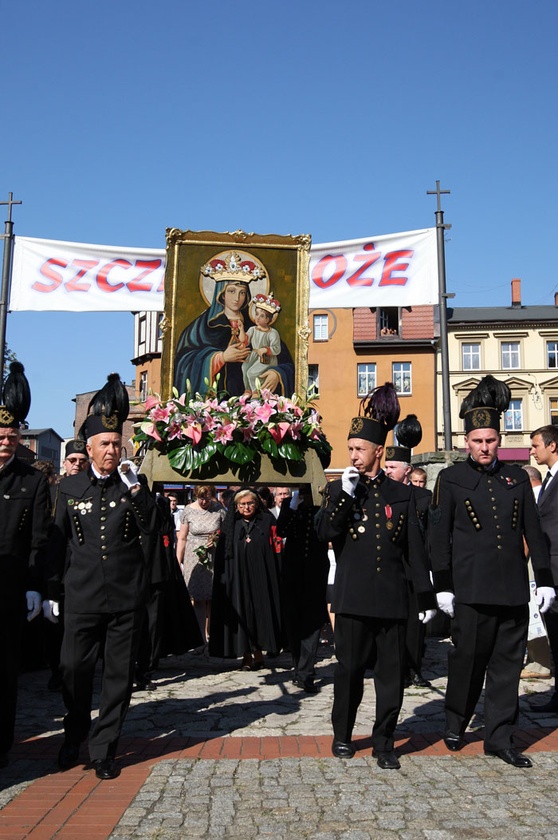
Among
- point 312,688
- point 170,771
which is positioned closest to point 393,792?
point 170,771

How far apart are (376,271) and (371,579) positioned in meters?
6.52

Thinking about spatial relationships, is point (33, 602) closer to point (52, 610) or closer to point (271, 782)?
point (52, 610)

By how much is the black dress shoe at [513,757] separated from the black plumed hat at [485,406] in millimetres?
2026

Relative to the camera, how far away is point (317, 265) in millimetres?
10859

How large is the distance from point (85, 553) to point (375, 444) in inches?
77.9

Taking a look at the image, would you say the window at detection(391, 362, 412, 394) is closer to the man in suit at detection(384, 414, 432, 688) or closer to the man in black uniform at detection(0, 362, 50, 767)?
the man in suit at detection(384, 414, 432, 688)

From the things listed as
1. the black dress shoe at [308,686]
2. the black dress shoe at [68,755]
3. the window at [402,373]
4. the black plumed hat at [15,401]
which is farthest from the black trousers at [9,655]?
the window at [402,373]

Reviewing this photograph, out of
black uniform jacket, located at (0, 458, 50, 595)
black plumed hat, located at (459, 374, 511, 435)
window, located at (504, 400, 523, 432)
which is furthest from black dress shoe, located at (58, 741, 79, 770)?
window, located at (504, 400, 523, 432)

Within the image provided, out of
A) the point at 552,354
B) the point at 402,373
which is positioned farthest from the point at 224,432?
the point at 552,354

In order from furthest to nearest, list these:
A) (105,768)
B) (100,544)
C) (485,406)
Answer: (485,406), (100,544), (105,768)

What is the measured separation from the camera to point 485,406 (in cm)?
589

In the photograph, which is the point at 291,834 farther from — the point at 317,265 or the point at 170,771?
the point at 317,265

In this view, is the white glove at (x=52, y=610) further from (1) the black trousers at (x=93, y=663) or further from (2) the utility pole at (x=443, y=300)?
(2) the utility pole at (x=443, y=300)

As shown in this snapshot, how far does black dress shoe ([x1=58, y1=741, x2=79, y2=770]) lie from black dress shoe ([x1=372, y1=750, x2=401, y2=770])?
6.09ft
